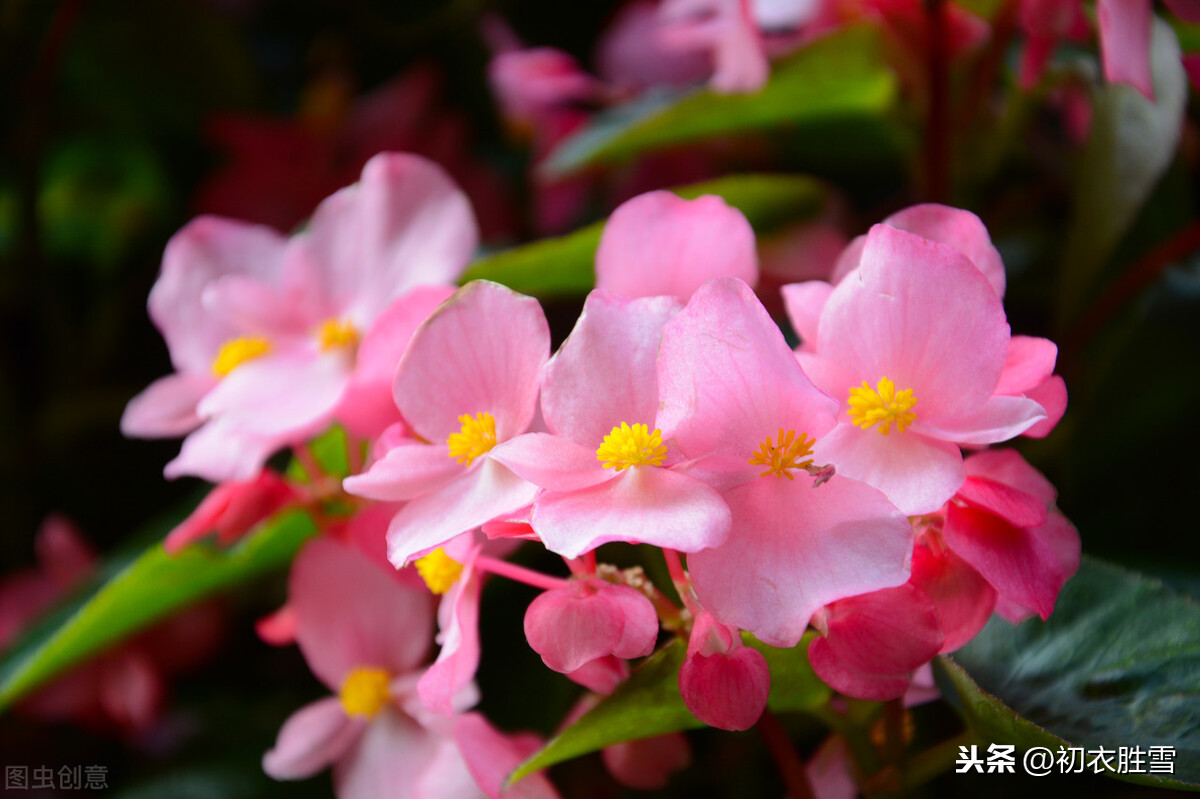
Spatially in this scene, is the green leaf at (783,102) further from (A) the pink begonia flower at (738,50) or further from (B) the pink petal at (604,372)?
(B) the pink petal at (604,372)

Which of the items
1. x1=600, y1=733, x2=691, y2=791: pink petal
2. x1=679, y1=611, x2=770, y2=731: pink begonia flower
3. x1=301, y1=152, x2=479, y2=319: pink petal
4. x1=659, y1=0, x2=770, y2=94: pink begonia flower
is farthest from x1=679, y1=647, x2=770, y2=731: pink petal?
x1=659, y1=0, x2=770, y2=94: pink begonia flower

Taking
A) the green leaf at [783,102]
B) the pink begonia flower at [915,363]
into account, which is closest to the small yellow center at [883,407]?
the pink begonia flower at [915,363]

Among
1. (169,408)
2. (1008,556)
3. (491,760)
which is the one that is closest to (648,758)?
(491,760)

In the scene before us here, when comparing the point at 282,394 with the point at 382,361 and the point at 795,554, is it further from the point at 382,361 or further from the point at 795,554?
the point at 795,554

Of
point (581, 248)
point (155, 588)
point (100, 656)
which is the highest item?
point (581, 248)

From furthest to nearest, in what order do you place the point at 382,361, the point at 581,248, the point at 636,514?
the point at 581,248, the point at 382,361, the point at 636,514

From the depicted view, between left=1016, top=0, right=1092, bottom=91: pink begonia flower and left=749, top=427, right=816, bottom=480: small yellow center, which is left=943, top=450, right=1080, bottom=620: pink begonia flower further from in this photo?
left=1016, top=0, right=1092, bottom=91: pink begonia flower
